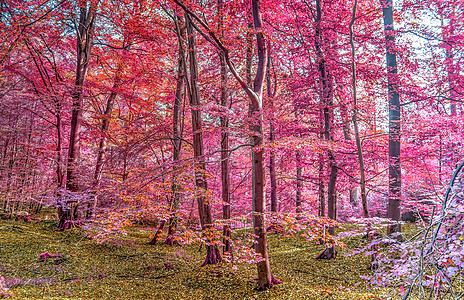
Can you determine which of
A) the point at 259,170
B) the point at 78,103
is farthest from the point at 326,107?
the point at 78,103

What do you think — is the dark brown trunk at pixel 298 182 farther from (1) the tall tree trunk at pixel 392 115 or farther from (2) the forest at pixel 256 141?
(1) the tall tree trunk at pixel 392 115

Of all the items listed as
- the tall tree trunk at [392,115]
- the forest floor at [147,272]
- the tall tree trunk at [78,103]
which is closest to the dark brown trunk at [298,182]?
the forest floor at [147,272]

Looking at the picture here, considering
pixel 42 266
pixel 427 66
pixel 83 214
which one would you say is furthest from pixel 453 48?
pixel 83 214

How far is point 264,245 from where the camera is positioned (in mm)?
5273

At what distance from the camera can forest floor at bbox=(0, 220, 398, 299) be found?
4.97m

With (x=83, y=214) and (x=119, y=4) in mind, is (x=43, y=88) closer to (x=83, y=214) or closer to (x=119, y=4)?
(x=119, y=4)

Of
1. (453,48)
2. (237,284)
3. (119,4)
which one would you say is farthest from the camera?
(119,4)

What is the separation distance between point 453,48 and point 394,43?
2.27m

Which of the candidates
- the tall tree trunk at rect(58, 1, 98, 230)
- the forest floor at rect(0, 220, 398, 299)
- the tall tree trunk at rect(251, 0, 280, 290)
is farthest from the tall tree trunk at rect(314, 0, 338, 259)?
the tall tree trunk at rect(58, 1, 98, 230)

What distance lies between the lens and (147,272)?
6793 mm

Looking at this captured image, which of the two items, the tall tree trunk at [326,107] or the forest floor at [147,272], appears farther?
the tall tree trunk at [326,107]

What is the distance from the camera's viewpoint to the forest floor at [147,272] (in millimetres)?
4969

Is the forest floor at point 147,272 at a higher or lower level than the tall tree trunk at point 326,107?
lower

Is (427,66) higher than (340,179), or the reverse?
(427,66)
